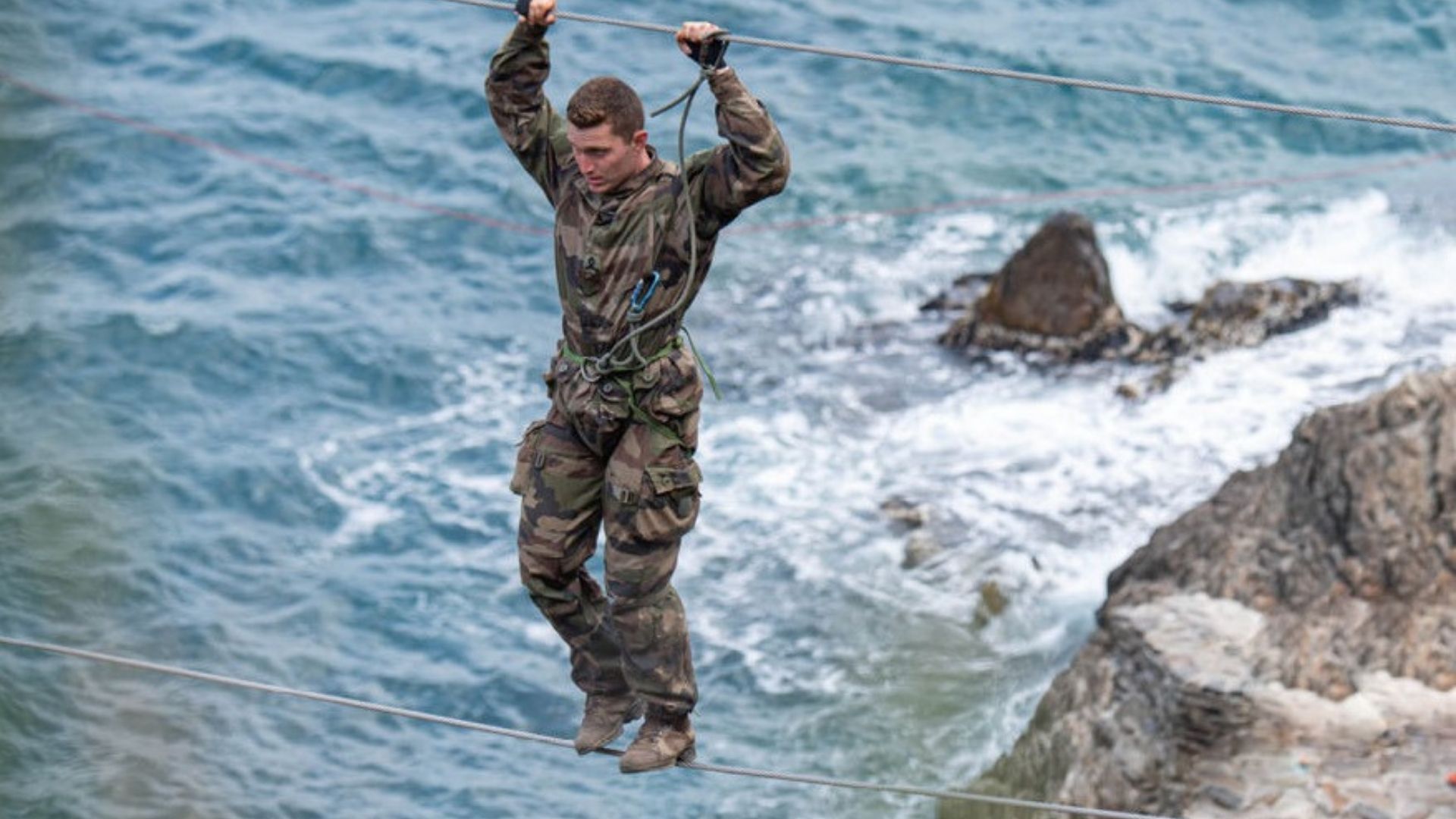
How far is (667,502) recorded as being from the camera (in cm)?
705

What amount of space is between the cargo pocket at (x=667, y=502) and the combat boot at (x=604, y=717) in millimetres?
807

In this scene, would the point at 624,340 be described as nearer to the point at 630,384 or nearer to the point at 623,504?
the point at 630,384

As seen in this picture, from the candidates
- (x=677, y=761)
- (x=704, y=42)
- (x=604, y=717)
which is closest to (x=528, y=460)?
(x=604, y=717)

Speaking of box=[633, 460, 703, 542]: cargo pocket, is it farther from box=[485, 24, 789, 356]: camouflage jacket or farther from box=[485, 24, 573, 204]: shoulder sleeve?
box=[485, 24, 573, 204]: shoulder sleeve

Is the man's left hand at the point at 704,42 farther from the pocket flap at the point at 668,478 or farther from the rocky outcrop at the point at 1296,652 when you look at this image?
the rocky outcrop at the point at 1296,652

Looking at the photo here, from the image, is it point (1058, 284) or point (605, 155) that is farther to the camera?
point (1058, 284)

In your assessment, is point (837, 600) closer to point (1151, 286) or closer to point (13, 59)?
point (1151, 286)

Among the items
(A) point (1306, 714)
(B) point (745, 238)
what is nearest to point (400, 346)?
(B) point (745, 238)

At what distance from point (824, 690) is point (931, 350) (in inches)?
200

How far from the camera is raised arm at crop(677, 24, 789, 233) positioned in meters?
6.52

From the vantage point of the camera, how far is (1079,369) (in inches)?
710

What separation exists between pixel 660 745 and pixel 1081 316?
11596 mm

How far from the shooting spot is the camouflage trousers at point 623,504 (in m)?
6.98

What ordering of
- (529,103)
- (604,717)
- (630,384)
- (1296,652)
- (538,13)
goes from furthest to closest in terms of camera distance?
(1296,652), (604,717), (529,103), (630,384), (538,13)
